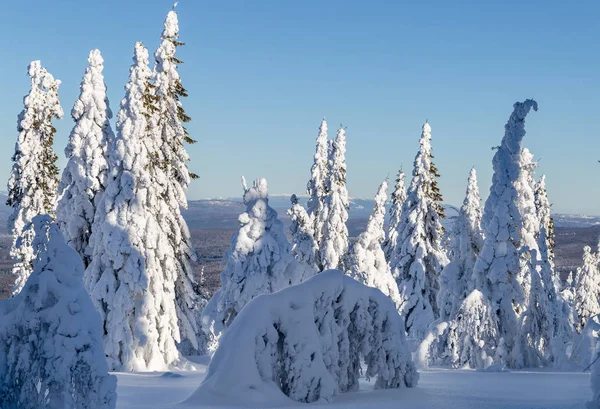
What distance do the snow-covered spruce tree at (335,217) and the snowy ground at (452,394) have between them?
2088 centimetres

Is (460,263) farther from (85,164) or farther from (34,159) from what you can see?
(34,159)

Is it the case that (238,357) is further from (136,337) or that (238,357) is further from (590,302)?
(590,302)

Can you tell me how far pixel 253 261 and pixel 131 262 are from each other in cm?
648

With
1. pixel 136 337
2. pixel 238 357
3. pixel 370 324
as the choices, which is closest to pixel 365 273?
pixel 136 337

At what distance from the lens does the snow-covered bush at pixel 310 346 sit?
42.4 ft

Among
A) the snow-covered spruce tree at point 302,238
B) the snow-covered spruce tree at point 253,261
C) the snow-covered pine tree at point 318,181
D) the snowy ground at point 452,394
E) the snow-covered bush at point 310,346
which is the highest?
the snow-covered pine tree at point 318,181

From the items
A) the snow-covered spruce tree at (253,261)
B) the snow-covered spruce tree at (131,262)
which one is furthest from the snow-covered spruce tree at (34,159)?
the snow-covered spruce tree at (253,261)

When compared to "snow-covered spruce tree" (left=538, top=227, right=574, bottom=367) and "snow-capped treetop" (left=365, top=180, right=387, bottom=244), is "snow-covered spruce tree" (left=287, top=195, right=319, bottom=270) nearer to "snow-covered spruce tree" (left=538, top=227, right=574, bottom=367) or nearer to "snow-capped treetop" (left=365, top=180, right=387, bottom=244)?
"snow-capped treetop" (left=365, top=180, right=387, bottom=244)

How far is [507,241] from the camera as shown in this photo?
24062 mm

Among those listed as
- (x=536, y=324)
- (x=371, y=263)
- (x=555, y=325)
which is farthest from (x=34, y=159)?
(x=555, y=325)

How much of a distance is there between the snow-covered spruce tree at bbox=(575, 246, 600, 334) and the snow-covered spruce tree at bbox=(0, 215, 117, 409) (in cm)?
4356

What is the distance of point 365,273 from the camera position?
3484 cm

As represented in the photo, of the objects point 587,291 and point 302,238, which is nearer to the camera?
point 302,238

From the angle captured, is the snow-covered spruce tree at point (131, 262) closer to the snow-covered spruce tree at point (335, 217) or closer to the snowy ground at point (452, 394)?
the snowy ground at point (452, 394)
